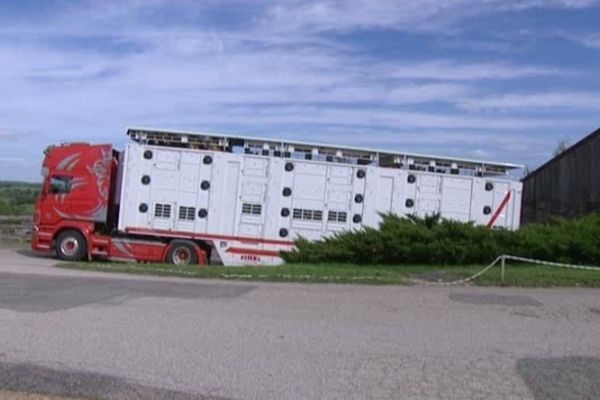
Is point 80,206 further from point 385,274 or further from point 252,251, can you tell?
point 385,274

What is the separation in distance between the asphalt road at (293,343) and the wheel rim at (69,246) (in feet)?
32.1

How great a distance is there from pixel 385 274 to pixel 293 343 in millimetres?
7846

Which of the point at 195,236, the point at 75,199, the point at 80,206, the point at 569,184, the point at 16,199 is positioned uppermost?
the point at 569,184

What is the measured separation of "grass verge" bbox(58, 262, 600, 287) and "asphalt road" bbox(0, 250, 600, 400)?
1.54m

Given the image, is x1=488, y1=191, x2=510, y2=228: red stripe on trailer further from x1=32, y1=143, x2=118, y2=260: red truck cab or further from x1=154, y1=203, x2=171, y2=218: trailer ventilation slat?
x1=32, y1=143, x2=118, y2=260: red truck cab

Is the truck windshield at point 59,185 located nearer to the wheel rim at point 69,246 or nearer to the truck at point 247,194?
the truck at point 247,194

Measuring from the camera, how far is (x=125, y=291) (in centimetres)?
1238

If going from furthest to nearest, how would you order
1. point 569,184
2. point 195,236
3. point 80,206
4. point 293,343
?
1. point 569,184
2. point 80,206
3. point 195,236
4. point 293,343

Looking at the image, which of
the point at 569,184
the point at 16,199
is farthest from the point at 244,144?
the point at 16,199

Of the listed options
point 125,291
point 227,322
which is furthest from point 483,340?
point 125,291

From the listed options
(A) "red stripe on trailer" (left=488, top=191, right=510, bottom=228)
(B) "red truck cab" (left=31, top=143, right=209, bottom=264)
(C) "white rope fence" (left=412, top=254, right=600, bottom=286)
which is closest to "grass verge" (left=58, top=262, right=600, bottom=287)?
(C) "white rope fence" (left=412, top=254, right=600, bottom=286)

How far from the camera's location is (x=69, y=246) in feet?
74.9

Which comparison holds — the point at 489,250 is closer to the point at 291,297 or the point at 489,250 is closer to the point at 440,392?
the point at 291,297

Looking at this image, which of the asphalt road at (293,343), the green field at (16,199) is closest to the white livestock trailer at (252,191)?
the asphalt road at (293,343)
